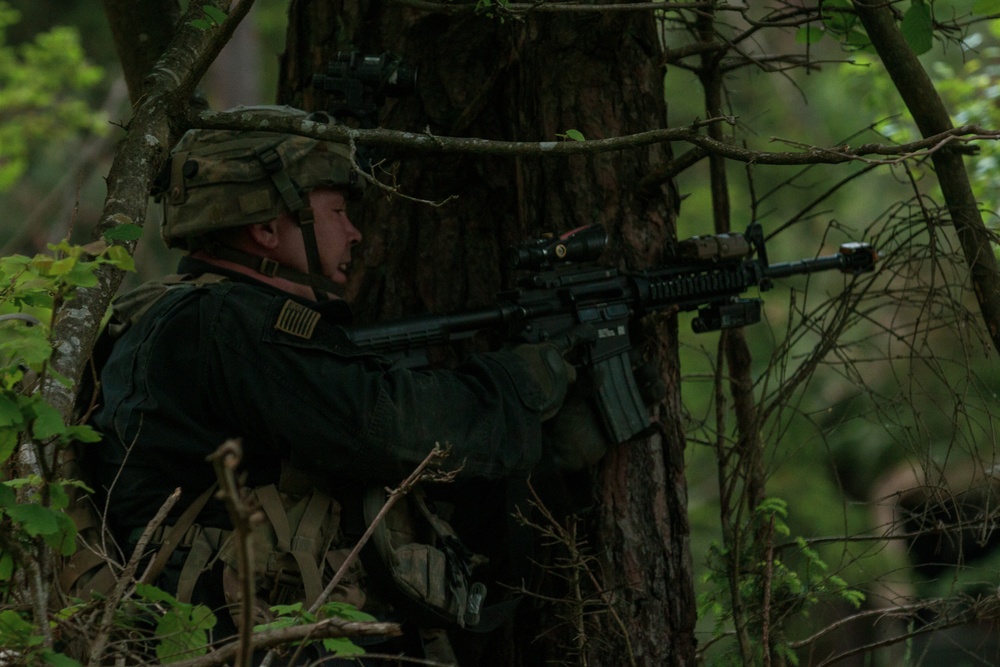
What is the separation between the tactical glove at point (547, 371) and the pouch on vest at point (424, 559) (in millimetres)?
475

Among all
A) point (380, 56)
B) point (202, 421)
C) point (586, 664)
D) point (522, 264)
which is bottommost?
point (586, 664)

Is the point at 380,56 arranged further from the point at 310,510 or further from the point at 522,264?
the point at 310,510

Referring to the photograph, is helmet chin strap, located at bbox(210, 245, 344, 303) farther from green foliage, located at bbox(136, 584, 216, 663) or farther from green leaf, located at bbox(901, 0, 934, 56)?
green leaf, located at bbox(901, 0, 934, 56)

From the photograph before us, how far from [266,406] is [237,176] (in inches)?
30.9

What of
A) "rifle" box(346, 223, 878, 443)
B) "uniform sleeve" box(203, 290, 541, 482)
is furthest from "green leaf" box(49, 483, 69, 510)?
"rifle" box(346, 223, 878, 443)

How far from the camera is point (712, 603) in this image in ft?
11.8

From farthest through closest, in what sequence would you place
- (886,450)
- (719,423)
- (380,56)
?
(886,450) → (719,423) → (380,56)

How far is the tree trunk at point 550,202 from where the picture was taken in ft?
12.3

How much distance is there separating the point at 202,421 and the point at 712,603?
5.73ft

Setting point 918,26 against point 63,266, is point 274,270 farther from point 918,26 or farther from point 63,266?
point 918,26

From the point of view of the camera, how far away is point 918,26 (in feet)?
11.5

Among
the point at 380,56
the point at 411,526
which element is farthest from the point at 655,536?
the point at 380,56

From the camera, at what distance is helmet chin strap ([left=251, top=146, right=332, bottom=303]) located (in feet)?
10.9

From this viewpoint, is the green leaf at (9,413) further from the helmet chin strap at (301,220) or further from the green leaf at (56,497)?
the helmet chin strap at (301,220)
